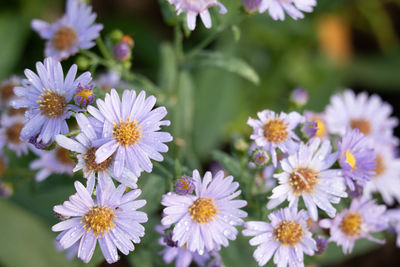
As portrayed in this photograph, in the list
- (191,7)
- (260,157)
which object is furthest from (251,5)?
(260,157)

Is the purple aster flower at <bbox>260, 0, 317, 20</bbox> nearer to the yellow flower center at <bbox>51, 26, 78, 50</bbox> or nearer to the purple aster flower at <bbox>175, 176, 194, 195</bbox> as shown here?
the purple aster flower at <bbox>175, 176, 194, 195</bbox>

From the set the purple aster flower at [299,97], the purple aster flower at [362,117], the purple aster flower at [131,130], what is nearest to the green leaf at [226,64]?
the purple aster flower at [299,97]

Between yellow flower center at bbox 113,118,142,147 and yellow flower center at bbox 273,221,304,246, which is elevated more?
yellow flower center at bbox 113,118,142,147

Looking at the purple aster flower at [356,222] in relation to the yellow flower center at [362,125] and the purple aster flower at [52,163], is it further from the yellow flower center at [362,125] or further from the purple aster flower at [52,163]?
the purple aster flower at [52,163]

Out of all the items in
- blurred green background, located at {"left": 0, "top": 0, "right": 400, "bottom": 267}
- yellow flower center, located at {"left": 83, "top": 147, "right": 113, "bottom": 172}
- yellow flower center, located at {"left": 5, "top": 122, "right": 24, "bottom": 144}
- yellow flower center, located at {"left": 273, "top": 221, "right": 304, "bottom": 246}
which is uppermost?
blurred green background, located at {"left": 0, "top": 0, "right": 400, "bottom": 267}

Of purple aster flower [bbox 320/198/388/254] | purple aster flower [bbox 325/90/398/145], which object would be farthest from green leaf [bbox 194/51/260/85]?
purple aster flower [bbox 320/198/388/254]

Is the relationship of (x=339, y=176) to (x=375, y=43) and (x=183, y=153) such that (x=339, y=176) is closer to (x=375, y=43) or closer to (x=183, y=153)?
(x=183, y=153)

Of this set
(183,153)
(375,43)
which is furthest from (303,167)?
(375,43)
